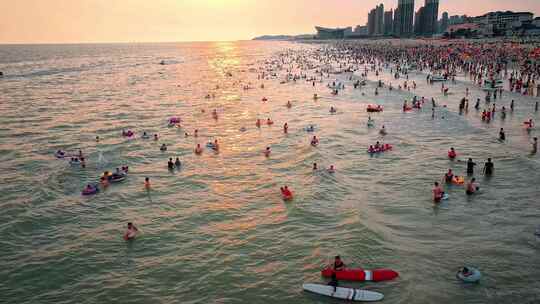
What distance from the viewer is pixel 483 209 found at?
19.1 m

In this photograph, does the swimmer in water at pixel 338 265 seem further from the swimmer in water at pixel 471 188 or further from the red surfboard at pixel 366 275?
the swimmer in water at pixel 471 188

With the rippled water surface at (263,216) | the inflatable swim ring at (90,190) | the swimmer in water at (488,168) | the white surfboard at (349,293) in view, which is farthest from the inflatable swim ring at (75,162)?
the swimmer in water at (488,168)

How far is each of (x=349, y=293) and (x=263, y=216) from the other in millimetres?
7573

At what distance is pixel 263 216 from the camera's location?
19.7 m

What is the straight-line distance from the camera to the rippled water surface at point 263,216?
14.2m

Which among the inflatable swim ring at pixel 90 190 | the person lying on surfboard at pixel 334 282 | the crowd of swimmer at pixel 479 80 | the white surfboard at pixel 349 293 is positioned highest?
the crowd of swimmer at pixel 479 80

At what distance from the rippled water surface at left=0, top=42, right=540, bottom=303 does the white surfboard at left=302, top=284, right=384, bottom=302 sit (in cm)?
29

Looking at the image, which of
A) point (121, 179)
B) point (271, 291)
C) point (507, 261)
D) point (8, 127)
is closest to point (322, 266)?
point (271, 291)

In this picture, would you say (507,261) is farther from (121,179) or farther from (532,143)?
(121,179)

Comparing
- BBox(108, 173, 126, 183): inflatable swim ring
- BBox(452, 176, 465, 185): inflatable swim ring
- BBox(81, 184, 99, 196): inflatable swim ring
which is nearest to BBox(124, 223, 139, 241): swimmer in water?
BBox(81, 184, 99, 196): inflatable swim ring

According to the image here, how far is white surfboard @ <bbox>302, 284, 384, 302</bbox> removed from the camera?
42.1 feet

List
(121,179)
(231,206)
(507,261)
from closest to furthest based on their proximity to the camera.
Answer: (507,261), (231,206), (121,179)

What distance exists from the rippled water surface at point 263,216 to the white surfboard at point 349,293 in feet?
0.95

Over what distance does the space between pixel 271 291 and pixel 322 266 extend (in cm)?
249
